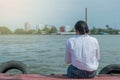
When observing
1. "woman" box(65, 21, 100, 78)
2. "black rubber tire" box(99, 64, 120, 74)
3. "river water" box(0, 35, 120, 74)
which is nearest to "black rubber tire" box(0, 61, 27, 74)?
"river water" box(0, 35, 120, 74)

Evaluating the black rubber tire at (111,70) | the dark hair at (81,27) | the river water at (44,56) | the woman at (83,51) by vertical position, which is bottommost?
the river water at (44,56)

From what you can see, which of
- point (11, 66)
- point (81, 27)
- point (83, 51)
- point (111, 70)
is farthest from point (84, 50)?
point (11, 66)

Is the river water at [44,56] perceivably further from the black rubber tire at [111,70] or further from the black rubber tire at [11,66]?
the black rubber tire at [111,70]

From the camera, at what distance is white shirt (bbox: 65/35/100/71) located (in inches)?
284

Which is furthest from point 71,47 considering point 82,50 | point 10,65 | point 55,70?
point 55,70

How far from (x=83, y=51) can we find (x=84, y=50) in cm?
3

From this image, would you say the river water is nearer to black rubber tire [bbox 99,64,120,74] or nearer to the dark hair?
black rubber tire [bbox 99,64,120,74]

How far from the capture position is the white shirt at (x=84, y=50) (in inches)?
284

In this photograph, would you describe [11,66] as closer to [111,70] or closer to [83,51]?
[111,70]

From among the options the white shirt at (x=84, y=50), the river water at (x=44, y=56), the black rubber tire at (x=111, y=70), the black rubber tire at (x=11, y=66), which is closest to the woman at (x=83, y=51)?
the white shirt at (x=84, y=50)

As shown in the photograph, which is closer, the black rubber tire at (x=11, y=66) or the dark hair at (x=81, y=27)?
the dark hair at (x=81, y=27)

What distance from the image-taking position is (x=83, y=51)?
724 cm

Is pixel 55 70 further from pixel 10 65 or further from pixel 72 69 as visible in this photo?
pixel 72 69

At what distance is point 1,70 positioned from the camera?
9.70m
